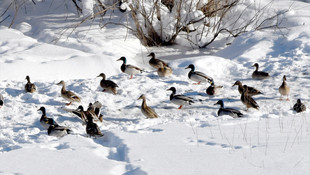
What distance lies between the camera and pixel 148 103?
408 inches

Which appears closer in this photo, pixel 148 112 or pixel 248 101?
pixel 148 112

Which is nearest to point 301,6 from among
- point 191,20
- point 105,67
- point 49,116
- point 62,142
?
point 191,20

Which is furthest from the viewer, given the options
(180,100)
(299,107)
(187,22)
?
(187,22)

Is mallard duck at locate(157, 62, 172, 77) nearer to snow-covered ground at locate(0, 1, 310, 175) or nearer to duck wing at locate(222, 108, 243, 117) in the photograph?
snow-covered ground at locate(0, 1, 310, 175)

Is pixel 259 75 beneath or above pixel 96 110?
above

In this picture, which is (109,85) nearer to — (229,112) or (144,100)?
(144,100)

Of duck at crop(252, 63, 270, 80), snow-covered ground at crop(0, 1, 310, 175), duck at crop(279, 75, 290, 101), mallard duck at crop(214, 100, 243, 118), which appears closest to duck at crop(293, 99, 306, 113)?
snow-covered ground at crop(0, 1, 310, 175)

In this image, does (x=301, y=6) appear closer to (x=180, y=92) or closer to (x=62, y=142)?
(x=180, y=92)

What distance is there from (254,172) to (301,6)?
13.6 metres

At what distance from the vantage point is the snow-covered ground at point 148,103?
606cm

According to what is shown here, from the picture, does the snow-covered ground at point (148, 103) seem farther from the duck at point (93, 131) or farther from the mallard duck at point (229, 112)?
the mallard duck at point (229, 112)

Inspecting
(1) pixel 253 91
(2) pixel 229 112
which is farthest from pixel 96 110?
(1) pixel 253 91

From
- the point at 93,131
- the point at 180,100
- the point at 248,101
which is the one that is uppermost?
the point at 248,101

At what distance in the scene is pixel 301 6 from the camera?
17891mm
